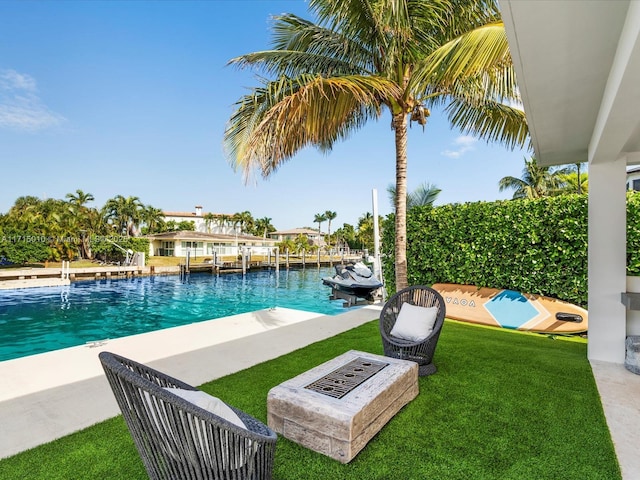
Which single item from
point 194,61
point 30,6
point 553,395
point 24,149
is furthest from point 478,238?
point 24,149

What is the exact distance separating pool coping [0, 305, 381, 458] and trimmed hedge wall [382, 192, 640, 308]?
202 cm

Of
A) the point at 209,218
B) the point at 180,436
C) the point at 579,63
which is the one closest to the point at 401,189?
the point at 579,63

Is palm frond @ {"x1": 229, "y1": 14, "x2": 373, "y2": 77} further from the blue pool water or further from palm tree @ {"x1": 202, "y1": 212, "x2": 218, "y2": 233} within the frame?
Result: palm tree @ {"x1": 202, "y1": 212, "x2": 218, "y2": 233}

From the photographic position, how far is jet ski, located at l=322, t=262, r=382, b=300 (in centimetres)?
1139

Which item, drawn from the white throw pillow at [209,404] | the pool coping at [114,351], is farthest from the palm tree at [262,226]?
the white throw pillow at [209,404]

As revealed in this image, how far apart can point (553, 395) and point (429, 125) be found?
5.54 meters

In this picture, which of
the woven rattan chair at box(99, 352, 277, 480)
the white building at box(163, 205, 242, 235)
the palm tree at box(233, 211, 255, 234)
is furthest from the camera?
the white building at box(163, 205, 242, 235)

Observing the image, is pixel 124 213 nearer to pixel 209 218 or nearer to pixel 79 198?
pixel 79 198

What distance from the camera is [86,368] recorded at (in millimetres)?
4125

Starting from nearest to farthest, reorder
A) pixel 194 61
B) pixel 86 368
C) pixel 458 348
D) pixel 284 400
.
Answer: pixel 284 400
pixel 86 368
pixel 458 348
pixel 194 61

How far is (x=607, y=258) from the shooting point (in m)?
4.34

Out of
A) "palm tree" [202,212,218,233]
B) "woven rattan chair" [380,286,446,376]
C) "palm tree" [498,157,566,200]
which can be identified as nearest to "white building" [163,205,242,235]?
"palm tree" [202,212,218,233]

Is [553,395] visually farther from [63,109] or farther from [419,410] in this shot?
[63,109]

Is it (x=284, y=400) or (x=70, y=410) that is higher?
(x=284, y=400)
